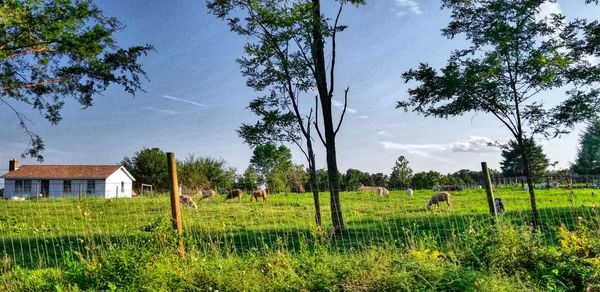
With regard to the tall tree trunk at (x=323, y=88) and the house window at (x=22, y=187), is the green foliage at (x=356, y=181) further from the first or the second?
the house window at (x=22, y=187)

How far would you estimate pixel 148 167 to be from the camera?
62.2 meters

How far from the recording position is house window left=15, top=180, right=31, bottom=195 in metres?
55.5

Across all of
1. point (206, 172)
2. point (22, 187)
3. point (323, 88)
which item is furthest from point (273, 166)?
point (323, 88)

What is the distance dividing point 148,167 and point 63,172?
34.8 feet

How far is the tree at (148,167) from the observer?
6129 centimetres

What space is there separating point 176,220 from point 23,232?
1007 cm

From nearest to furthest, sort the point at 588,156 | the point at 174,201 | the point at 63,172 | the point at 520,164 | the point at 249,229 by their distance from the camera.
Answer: the point at 174,201 → the point at 249,229 → the point at 63,172 → the point at 588,156 → the point at 520,164

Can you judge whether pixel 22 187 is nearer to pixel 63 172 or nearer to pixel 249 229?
pixel 63 172

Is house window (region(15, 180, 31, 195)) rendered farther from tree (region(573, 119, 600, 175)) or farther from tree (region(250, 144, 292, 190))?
tree (region(573, 119, 600, 175))

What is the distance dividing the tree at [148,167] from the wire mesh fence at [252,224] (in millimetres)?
42138

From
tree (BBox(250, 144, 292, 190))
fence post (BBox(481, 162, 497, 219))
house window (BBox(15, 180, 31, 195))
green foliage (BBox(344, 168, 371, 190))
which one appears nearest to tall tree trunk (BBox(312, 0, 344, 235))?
green foliage (BBox(344, 168, 371, 190))

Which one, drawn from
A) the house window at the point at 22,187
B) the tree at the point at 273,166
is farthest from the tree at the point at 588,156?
the house window at the point at 22,187

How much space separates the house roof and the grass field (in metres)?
38.8

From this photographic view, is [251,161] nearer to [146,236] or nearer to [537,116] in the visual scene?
[537,116]
